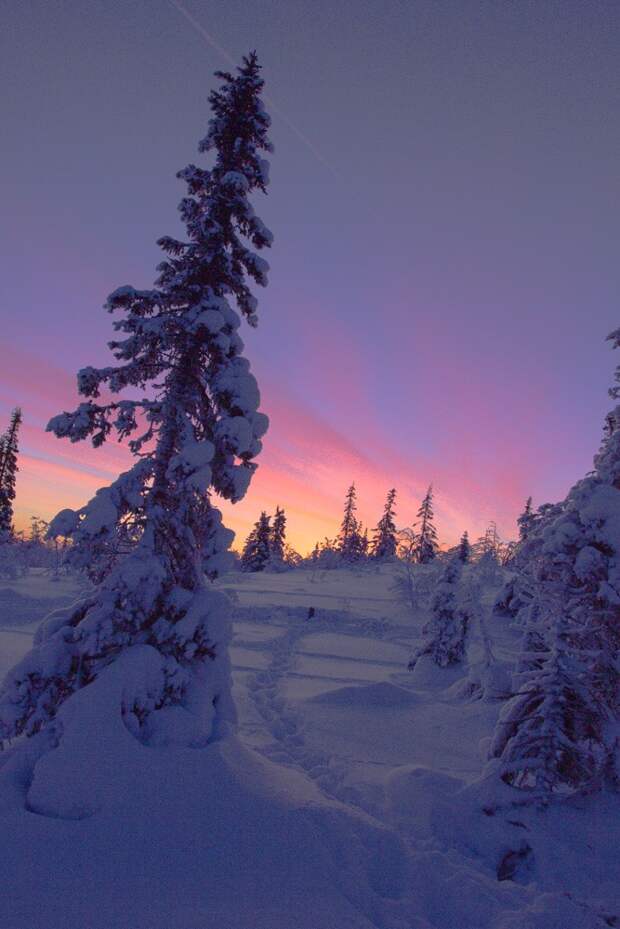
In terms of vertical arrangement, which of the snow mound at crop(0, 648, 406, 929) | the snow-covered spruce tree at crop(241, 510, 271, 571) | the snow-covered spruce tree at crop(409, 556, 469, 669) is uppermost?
the snow-covered spruce tree at crop(241, 510, 271, 571)

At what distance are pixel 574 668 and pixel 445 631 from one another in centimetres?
1029

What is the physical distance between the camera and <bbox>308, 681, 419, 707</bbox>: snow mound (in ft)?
41.5

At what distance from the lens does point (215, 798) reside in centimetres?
548

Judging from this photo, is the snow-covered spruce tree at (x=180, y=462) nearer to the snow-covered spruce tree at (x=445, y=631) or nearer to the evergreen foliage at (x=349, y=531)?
the snow-covered spruce tree at (x=445, y=631)

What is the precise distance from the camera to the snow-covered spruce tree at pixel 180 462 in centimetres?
638

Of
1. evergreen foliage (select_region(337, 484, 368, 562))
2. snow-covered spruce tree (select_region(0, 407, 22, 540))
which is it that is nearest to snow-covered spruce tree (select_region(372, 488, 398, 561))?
evergreen foliage (select_region(337, 484, 368, 562))

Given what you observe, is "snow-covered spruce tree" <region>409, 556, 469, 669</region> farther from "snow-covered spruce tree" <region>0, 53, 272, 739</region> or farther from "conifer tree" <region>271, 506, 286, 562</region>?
"conifer tree" <region>271, 506, 286, 562</region>

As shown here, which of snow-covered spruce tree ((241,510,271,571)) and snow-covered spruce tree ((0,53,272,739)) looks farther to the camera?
snow-covered spruce tree ((241,510,271,571))

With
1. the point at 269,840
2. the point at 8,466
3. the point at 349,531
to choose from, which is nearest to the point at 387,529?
the point at 349,531

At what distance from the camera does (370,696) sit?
1305cm

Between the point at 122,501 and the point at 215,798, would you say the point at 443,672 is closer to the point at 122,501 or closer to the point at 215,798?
the point at 215,798

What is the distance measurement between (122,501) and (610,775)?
30.8ft

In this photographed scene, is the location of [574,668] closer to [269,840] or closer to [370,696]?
[269,840]

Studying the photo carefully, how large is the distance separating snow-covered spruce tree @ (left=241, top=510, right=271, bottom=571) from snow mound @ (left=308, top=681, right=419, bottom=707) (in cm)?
4408
